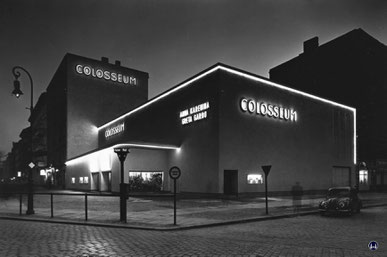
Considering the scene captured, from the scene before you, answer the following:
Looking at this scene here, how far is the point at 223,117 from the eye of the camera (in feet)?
96.0

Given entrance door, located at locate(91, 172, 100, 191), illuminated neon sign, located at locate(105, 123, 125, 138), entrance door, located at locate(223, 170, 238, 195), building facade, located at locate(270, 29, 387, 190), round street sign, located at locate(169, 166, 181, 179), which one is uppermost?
building facade, located at locate(270, 29, 387, 190)

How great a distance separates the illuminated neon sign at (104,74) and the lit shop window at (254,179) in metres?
38.1

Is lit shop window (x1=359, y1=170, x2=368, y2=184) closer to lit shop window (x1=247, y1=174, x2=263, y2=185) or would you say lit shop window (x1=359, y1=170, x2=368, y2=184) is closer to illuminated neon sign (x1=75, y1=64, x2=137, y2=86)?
lit shop window (x1=247, y1=174, x2=263, y2=185)

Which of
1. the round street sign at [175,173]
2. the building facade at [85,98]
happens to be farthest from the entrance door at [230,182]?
the building facade at [85,98]

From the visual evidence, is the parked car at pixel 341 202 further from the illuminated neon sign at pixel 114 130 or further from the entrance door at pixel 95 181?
the illuminated neon sign at pixel 114 130

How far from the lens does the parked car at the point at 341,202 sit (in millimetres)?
16812

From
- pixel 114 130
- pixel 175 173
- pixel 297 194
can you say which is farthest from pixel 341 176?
pixel 175 173

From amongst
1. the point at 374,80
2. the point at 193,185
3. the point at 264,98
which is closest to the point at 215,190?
the point at 193,185

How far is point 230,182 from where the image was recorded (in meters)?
30.1

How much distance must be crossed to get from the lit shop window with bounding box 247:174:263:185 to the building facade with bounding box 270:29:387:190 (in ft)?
94.9

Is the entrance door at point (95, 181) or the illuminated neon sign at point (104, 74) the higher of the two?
the illuminated neon sign at point (104, 74)

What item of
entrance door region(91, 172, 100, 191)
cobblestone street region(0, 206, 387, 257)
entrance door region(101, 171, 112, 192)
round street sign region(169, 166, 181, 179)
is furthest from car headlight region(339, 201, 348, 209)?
entrance door region(91, 172, 100, 191)

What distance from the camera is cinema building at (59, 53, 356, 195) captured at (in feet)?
97.8

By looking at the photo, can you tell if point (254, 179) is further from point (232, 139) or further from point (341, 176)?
point (341, 176)
